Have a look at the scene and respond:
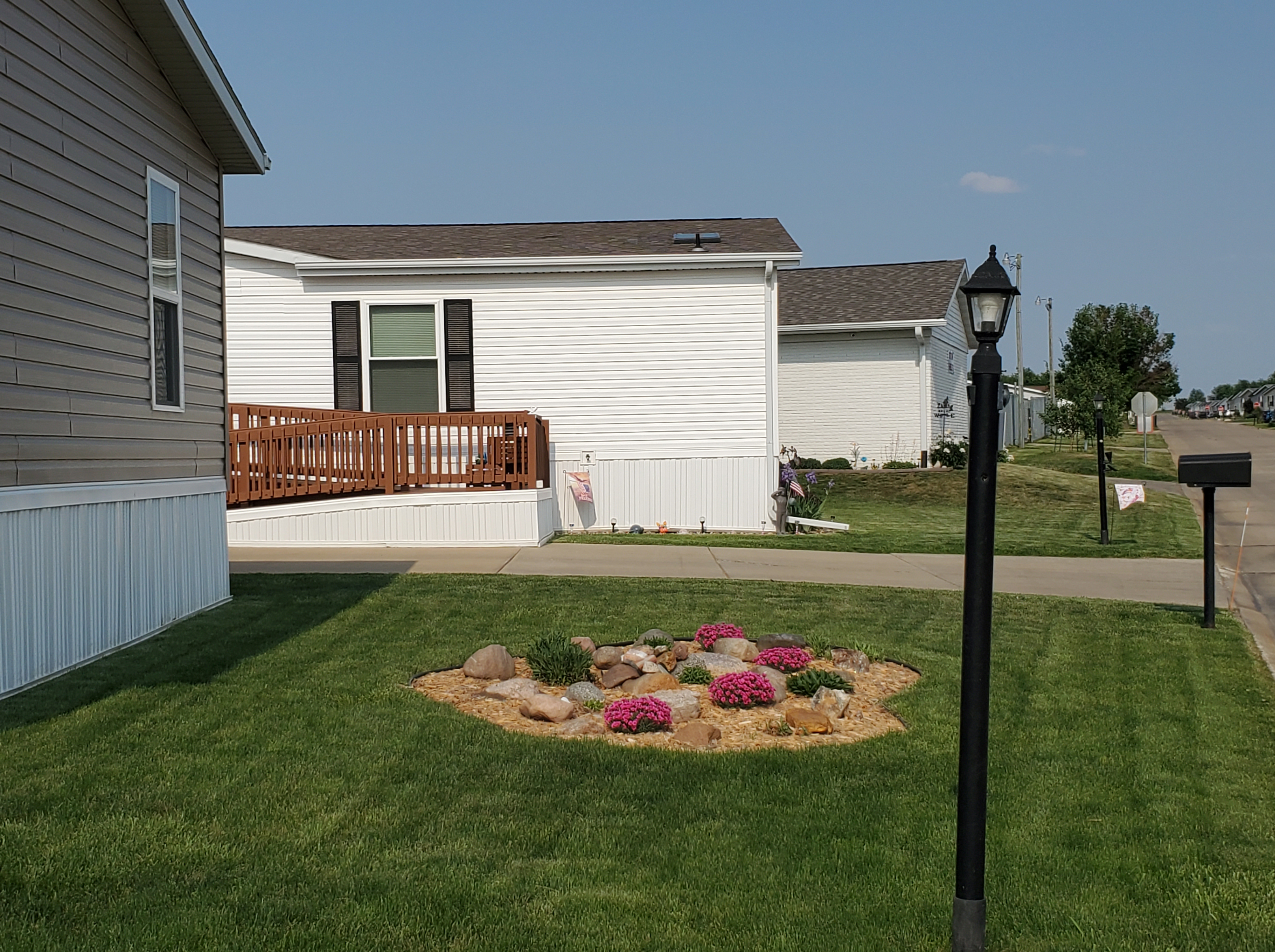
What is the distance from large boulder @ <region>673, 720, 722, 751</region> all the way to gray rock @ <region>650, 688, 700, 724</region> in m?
0.30

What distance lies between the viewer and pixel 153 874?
4.46m

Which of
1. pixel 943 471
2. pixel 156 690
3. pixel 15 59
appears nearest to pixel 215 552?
pixel 156 690

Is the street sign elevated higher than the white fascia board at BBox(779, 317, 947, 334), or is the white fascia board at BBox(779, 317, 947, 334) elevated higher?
the white fascia board at BBox(779, 317, 947, 334)

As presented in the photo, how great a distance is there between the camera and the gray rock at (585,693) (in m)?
7.22

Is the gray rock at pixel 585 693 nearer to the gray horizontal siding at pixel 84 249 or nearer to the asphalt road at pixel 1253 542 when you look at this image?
the gray horizontal siding at pixel 84 249

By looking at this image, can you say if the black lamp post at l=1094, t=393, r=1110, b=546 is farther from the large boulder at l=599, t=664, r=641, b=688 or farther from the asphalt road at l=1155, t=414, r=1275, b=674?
the large boulder at l=599, t=664, r=641, b=688

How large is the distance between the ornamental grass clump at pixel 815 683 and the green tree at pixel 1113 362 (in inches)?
1399

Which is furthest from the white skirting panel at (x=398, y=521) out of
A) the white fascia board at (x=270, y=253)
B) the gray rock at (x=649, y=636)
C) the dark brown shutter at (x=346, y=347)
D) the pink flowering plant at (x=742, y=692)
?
the pink flowering plant at (x=742, y=692)

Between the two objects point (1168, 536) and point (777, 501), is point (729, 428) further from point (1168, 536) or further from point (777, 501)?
point (1168, 536)

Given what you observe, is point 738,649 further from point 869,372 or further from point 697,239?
point 869,372

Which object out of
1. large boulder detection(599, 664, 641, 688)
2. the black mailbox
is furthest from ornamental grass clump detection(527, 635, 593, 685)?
the black mailbox

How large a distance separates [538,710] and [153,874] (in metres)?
2.69

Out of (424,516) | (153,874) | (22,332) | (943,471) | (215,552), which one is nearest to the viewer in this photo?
(153,874)

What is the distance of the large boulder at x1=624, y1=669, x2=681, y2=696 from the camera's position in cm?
748
